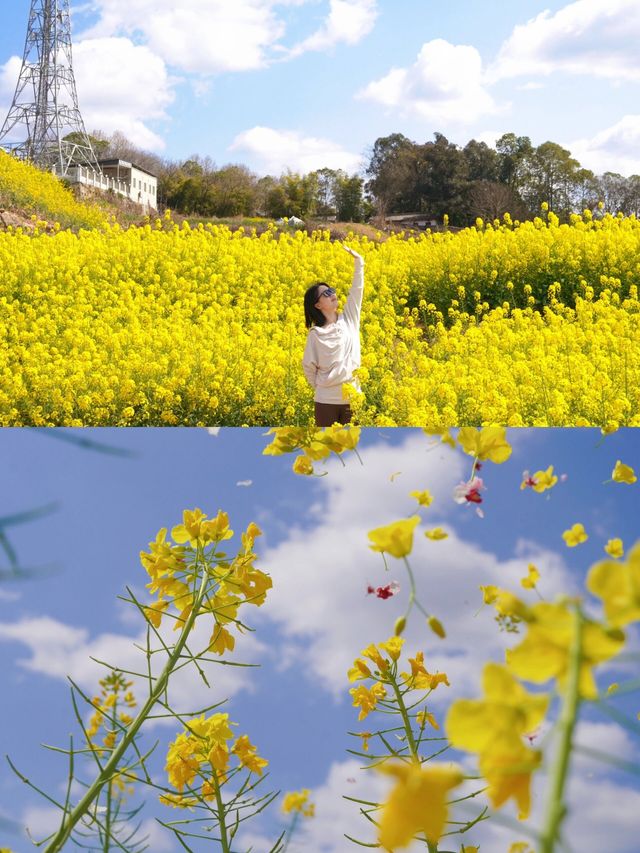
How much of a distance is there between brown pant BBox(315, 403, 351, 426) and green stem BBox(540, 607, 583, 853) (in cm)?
268

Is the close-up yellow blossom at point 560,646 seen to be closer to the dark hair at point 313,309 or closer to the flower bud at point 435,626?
the flower bud at point 435,626

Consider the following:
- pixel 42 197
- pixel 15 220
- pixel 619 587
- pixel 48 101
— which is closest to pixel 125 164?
pixel 48 101

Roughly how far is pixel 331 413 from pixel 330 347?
242mm

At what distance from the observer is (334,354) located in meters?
2.80

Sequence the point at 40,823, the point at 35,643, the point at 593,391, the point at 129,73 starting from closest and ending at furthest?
the point at 40,823 → the point at 35,643 → the point at 593,391 → the point at 129,73

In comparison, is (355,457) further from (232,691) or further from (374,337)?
(374,337)

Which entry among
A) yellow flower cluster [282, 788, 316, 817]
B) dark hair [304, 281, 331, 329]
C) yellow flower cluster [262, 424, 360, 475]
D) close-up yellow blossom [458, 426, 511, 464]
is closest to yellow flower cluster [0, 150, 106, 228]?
dark hair [304, 281, 331, 329]

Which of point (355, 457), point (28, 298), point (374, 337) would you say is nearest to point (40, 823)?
point (355, 457)

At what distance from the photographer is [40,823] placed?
1.42 meters

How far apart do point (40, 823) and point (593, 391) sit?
2.57 meters

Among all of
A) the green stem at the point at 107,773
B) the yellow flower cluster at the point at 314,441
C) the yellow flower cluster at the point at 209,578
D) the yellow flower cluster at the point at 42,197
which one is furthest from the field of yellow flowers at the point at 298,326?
the green stem at the point at 107,773

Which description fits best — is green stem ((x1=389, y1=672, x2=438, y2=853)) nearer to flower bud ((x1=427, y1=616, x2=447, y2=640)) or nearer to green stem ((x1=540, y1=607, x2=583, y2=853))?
flower bud ((x1=427, y1=616, x2=447, y2=640))

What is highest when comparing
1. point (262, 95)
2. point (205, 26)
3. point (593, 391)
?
point (205, 26)

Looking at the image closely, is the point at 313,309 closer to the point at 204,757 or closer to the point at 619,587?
the point at 204,757
